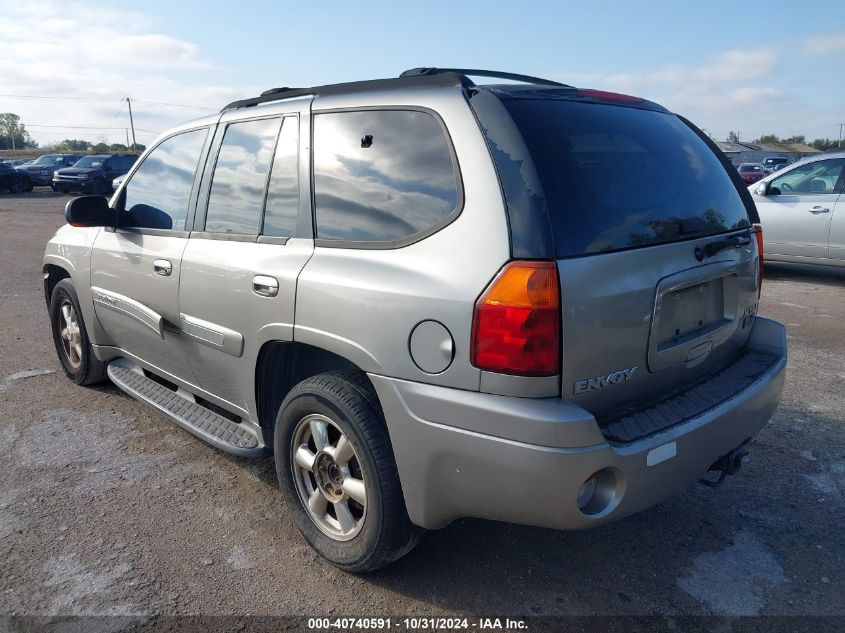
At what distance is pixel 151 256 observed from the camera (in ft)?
12.3

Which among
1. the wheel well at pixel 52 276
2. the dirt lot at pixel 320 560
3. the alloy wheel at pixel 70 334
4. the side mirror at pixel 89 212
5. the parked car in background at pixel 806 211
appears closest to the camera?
the dirt lot at pixel 320 560

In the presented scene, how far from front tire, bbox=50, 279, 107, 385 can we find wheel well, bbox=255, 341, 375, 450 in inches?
81.5

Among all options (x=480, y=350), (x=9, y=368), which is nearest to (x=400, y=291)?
(x=480, y=350)

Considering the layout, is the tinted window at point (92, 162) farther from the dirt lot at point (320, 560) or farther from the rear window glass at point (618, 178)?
the rear window glass at point (618, 178)

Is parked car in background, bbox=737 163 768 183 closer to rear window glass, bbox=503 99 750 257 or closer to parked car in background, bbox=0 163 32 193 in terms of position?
rear window glass, bbox=503 99 750 257

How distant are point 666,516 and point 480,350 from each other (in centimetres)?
165

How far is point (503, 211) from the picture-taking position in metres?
2.23

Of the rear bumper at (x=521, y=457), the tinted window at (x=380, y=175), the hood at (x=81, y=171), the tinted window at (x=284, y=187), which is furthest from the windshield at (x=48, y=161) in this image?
the rear bumper at (x=521, y=457)

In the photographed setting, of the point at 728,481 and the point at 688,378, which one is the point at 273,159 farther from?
the point at 728,481

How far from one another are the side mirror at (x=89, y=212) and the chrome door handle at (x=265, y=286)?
1.64m

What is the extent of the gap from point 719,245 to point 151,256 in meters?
2.83

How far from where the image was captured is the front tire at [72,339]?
15.5 ft

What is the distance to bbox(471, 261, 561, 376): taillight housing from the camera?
2158 millimetres

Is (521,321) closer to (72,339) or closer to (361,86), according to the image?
(361,86)
